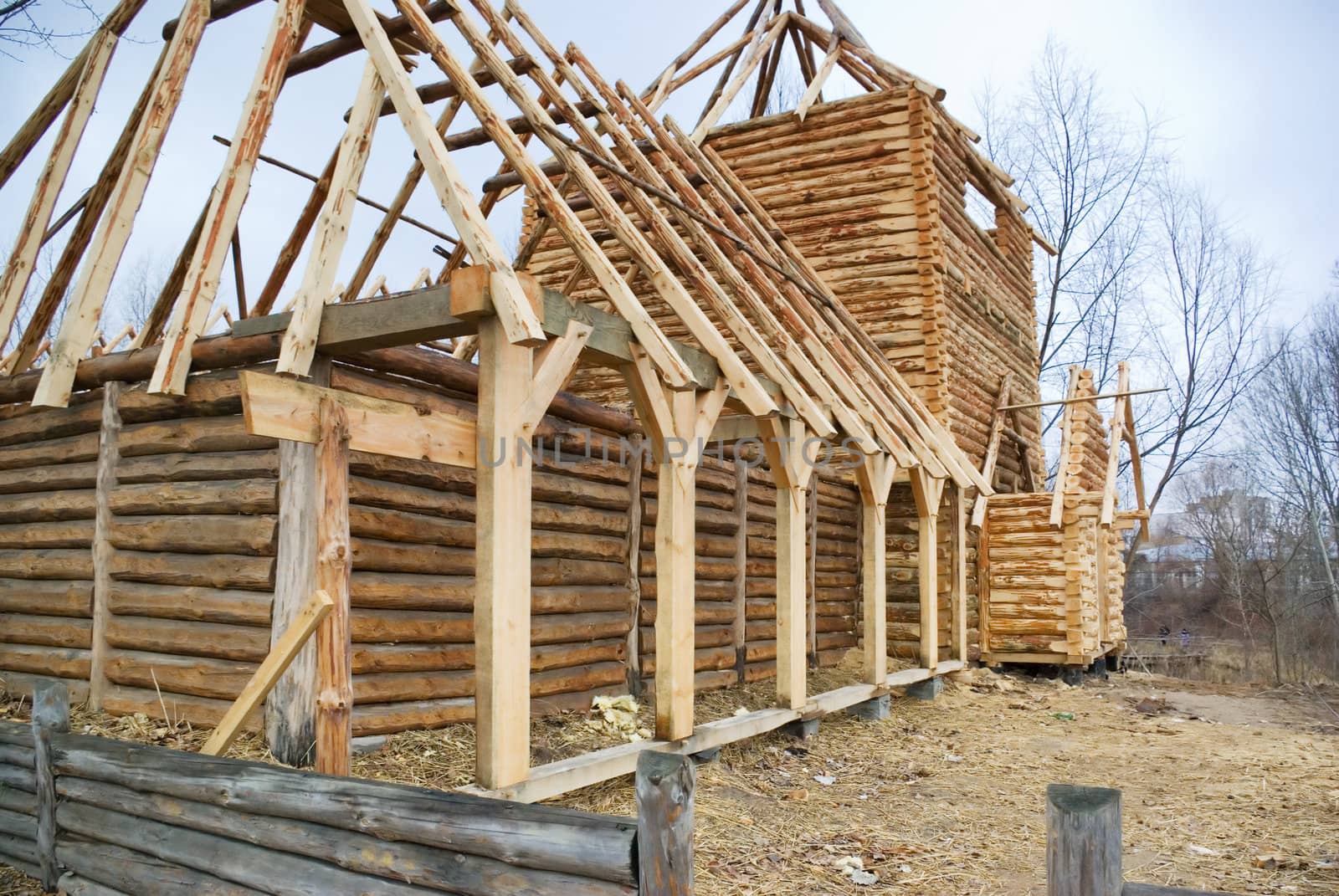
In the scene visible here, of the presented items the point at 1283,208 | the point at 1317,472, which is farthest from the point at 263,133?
the point at 1283,208

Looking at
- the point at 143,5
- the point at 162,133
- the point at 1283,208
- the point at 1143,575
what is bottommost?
the point at 1143,575

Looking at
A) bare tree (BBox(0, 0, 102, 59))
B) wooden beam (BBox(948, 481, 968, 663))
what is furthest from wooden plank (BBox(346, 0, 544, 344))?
wooden beam (BBox(948, 481, 968, 663))

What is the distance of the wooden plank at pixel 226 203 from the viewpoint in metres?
6.38

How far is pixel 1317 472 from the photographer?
2738 centimetres

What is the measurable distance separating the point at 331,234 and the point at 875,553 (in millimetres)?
6168

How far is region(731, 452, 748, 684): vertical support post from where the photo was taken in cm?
1053

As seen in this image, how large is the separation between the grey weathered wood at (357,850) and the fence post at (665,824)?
0.49ft

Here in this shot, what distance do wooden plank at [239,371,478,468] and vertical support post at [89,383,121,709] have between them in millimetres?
3195

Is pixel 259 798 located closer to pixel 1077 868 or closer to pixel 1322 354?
pixel 1077 868

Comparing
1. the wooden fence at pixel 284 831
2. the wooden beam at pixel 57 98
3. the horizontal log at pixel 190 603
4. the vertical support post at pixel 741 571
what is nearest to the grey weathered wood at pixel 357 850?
the wooden fence at pixel 284 831

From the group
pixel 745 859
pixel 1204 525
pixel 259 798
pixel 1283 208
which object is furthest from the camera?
pixel 1283 208

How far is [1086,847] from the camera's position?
2.68m

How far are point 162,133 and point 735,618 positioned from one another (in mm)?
6762

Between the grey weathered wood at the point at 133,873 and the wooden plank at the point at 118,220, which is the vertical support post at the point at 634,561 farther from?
the grey weathered wood at the point at 133,873
